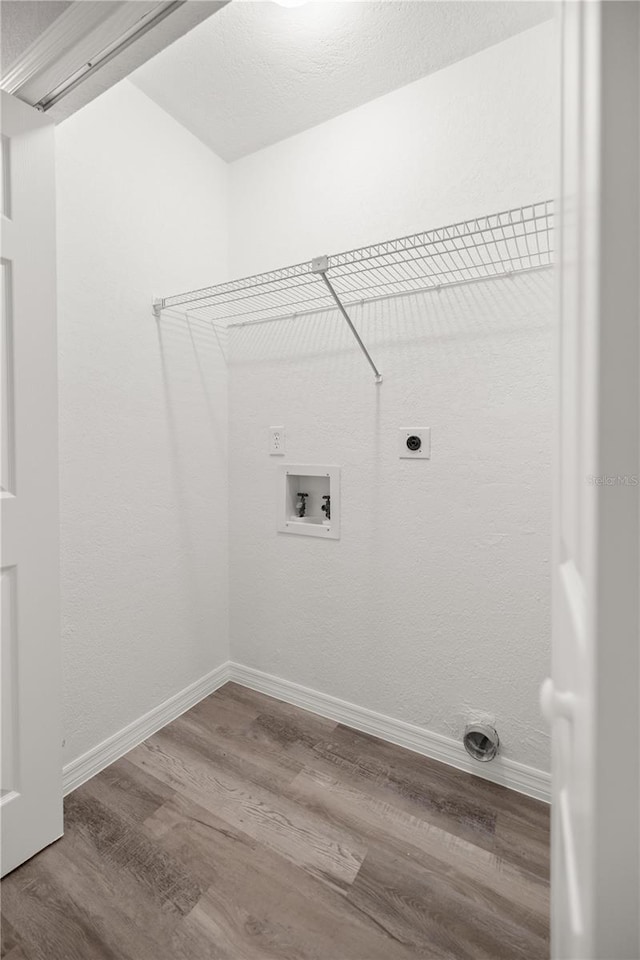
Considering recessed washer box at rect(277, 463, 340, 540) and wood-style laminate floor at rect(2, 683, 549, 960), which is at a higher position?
recessed washer box at rect(277, 463, 340, 540)

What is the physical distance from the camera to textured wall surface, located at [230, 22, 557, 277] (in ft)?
4.67

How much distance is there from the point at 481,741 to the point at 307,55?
2422 mm

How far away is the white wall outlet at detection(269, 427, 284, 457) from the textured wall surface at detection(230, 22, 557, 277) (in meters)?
0.72

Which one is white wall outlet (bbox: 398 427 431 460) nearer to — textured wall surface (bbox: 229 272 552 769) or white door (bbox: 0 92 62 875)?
textured wall surface (bbox: 229 272 552 769)

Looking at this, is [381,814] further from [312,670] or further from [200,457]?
[200,457]

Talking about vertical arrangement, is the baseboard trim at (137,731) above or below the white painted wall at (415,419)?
below

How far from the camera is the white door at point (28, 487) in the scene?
1135 millimetres

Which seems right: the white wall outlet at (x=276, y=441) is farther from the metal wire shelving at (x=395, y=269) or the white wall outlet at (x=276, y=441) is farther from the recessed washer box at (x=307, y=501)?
the metal wire shelving at (x=395, y=269)

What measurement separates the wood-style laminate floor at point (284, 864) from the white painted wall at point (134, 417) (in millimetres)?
357

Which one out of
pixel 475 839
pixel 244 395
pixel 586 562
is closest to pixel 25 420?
pixel 244 395

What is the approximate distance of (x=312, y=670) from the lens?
1.94 m

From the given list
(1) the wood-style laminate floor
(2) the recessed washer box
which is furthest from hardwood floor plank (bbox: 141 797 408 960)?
(2) the recessed washer box

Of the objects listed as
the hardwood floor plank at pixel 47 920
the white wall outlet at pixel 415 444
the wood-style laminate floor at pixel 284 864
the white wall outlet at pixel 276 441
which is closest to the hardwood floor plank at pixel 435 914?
the wood-style laminate floor at pixel 284 864

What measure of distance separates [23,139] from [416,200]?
1.22 metres
